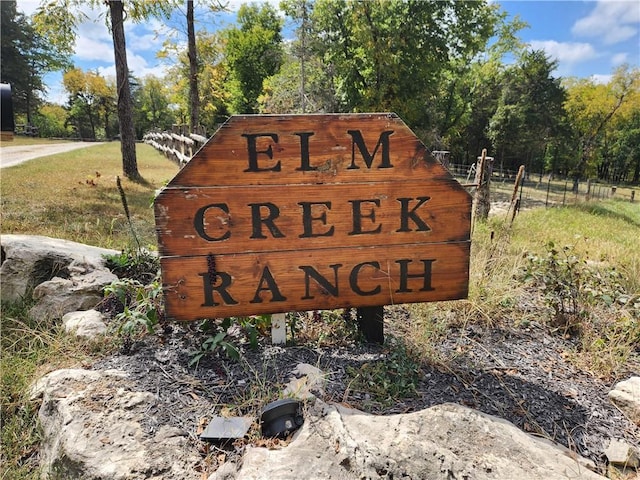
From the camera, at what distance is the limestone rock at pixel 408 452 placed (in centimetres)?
151

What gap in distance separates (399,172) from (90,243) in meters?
3.97

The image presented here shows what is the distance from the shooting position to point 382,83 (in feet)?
59.1

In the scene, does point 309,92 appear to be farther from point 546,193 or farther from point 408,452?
point 408,452

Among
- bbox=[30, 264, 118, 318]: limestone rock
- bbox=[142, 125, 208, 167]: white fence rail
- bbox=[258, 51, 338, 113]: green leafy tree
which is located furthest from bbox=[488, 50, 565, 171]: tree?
bbox=[30, 264, 118, 318]: limestone rock

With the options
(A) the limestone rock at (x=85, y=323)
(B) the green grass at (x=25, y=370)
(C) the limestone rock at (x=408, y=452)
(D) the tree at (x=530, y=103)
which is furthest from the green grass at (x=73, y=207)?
(D) the tree at (x=530, y=103)

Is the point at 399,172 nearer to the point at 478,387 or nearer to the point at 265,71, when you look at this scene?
the point at 478,387

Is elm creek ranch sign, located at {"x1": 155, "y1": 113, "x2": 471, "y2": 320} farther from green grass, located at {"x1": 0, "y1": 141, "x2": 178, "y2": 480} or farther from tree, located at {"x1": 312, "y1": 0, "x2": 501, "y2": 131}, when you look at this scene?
tree, located at {"x1": 312, "y1": 0, "x2": 501, "y2": 131}

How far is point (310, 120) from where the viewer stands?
2100mm

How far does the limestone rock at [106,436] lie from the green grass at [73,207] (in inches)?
76.1

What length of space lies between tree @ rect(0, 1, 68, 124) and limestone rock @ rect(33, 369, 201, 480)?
3945 cm

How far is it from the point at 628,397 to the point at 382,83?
692 inches

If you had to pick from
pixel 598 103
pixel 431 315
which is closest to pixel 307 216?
pixel 431 315

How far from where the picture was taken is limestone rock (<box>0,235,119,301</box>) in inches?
132

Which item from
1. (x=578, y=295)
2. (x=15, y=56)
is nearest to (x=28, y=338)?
(x=578, y=295)
